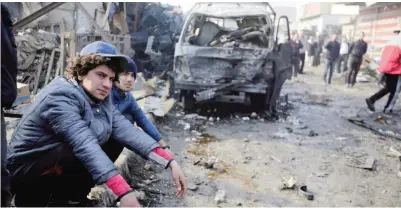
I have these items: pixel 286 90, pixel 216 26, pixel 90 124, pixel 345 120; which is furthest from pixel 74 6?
pixel 90 124

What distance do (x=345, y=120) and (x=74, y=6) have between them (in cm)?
716

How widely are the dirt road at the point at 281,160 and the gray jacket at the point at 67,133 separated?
1198 millimetres

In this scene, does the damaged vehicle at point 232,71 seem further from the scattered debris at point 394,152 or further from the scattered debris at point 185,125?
the scattered debris at point 394,152

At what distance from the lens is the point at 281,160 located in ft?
14.3

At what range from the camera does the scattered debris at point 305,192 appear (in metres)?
3.30

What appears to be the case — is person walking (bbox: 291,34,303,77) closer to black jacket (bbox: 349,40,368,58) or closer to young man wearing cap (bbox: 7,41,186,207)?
Result: black jacket (bbox: 349,40,368,58)

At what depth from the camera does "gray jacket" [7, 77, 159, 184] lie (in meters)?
1.67

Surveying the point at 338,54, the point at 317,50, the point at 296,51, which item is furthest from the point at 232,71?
the point at 317,50

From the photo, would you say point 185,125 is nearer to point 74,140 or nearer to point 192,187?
point 192,187

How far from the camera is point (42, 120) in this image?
183 centimetres

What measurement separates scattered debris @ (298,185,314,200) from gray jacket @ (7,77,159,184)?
192 centimetres

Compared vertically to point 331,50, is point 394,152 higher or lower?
lower

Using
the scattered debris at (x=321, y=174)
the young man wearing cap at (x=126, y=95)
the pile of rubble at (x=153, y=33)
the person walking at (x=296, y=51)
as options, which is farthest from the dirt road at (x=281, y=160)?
the person walking at (x=296, y=51)

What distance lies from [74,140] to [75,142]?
11 millimetres
